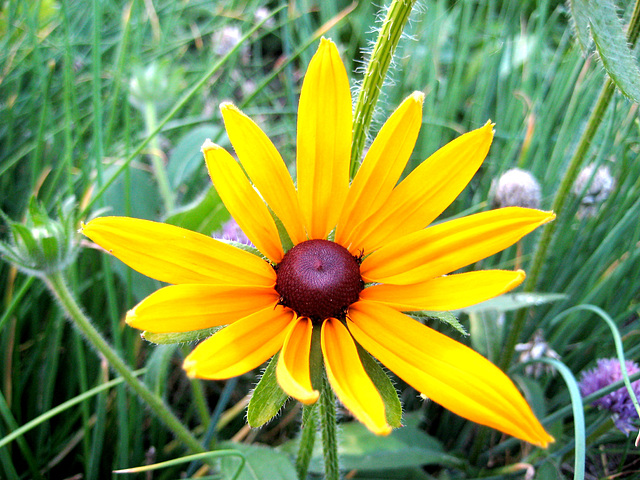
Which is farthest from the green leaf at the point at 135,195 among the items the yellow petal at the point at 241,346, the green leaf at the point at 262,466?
the yellow petal at the point at 241,346

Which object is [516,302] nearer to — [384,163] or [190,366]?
[384,163]

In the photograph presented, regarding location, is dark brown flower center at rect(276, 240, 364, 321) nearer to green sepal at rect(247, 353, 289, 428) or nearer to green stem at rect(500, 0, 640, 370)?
green sepal at rect(247, 353, 289, 428)

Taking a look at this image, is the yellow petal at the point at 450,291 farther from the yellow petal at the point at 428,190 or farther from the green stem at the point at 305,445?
the green stem at the point at 305,445

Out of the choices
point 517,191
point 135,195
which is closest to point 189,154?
point 135,195

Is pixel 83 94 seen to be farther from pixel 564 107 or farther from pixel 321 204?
pixel 564 107

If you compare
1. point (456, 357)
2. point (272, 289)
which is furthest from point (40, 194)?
point (456, 357)
